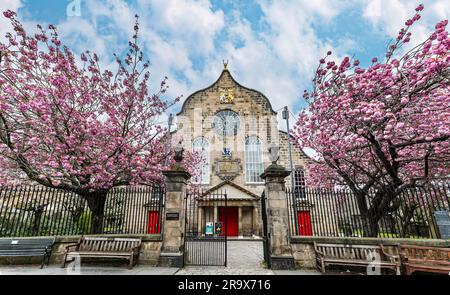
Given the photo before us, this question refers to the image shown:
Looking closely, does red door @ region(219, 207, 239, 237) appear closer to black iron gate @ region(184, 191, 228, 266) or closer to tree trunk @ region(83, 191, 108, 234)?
black iron gate @ region(184, 191, 228, 266)

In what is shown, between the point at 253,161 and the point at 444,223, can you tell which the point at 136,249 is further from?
the point at 253,161

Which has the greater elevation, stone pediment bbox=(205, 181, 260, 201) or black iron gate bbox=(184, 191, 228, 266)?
stone pediment bbox=(205, 181, 260, 201)

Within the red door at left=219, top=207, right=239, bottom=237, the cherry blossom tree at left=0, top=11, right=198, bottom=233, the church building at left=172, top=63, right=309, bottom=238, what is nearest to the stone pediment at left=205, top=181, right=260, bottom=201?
the church building at left=172, top=63, right=309, bottom=238

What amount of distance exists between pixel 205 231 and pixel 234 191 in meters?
4.08

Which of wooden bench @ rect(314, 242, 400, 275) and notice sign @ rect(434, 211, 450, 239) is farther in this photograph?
notice sign @ rect(434, 211, 450, 239)

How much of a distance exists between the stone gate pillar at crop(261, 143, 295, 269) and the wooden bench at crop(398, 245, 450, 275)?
2.97m

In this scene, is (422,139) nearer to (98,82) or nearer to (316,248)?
(316,248)

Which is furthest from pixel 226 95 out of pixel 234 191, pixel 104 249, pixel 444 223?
pixel 444 223

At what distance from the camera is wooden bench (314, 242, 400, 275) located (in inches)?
222

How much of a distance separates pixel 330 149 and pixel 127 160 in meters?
8.26

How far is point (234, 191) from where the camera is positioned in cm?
1694

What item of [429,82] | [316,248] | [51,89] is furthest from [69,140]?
[429,82]

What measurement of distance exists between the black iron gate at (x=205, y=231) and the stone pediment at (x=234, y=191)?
777mm
